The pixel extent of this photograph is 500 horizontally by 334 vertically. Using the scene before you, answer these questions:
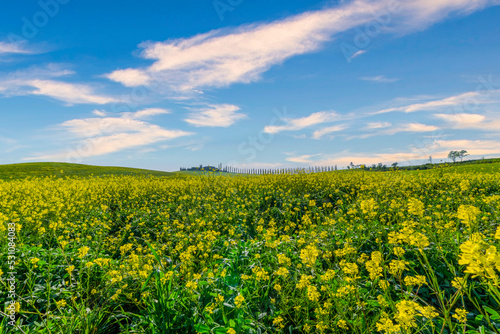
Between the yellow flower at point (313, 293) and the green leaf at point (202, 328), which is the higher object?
the yellow flower at point (313, 293)

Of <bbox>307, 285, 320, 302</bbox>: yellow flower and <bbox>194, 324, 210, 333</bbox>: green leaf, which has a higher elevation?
<bbox>307, 285, 320, 302</bbox>: yellow flower

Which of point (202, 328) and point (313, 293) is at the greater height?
point (313, 293)

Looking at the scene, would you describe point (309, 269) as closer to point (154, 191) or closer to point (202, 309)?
point (202, 309)

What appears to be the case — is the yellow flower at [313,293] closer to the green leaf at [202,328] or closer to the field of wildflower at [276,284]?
the field of wildflower at [276,284]

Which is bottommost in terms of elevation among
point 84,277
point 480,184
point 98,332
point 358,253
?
point 98,332

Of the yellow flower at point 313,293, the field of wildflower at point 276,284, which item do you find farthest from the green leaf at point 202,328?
the yellow flower at point 313,293

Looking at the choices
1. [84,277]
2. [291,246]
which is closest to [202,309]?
[291,246]

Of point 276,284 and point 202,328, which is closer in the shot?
point 202,328

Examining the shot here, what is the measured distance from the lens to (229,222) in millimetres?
7660

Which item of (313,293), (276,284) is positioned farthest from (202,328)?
(313,293)

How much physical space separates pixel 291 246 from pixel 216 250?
144 centimetres

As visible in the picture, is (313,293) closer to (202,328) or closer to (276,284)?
(276,284)

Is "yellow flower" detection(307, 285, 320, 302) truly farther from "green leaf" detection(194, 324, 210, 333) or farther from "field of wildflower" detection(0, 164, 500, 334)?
"green leaf" detection(194, 324, 210, 333)

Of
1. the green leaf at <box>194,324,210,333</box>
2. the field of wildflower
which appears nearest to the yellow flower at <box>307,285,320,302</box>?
the field of wildflower
